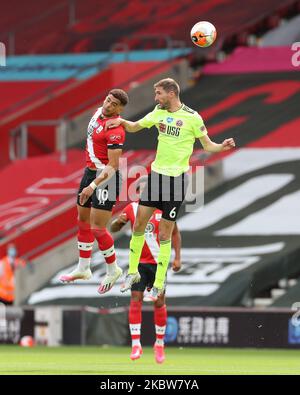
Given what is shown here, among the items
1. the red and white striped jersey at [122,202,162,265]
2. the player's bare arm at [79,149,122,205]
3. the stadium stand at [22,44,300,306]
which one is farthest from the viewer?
the stadium stand at [22,44,300,306]

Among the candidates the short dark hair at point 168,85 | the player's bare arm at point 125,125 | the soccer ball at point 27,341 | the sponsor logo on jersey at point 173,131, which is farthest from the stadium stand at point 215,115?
the short dark hair at point 168,85

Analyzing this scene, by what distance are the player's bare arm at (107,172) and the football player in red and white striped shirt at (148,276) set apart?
1.17 m

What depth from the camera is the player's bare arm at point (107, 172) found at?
17578mm

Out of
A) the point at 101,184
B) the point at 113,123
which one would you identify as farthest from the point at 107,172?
the point at 113,123

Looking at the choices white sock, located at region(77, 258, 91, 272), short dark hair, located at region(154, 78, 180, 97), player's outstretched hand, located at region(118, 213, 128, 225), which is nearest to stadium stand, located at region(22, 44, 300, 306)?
player's outstretched hand, located at region(118, 213, 128, 225)

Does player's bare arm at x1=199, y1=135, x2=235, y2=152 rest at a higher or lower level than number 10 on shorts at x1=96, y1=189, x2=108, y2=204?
higher

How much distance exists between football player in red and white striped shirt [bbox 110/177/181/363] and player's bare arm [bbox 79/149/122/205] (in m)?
1.17

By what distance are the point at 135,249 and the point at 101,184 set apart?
104cm

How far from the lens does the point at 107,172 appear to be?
1756 centimetres

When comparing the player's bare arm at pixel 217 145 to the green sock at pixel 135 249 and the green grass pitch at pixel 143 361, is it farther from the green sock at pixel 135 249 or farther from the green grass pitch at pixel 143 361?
the green grass pitch at pixel 143 361

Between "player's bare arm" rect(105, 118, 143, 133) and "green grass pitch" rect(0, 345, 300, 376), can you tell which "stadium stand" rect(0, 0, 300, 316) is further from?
"player's bare arm" rect(105, 118, 143, 133)

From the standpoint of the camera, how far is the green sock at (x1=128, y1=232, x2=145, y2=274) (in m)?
18.2

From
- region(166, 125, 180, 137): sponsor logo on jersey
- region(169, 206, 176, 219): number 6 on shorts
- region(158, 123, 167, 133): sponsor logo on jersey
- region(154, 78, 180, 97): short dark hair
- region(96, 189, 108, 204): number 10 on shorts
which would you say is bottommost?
region(169, 206, 176, 219): number 6 on shorts
